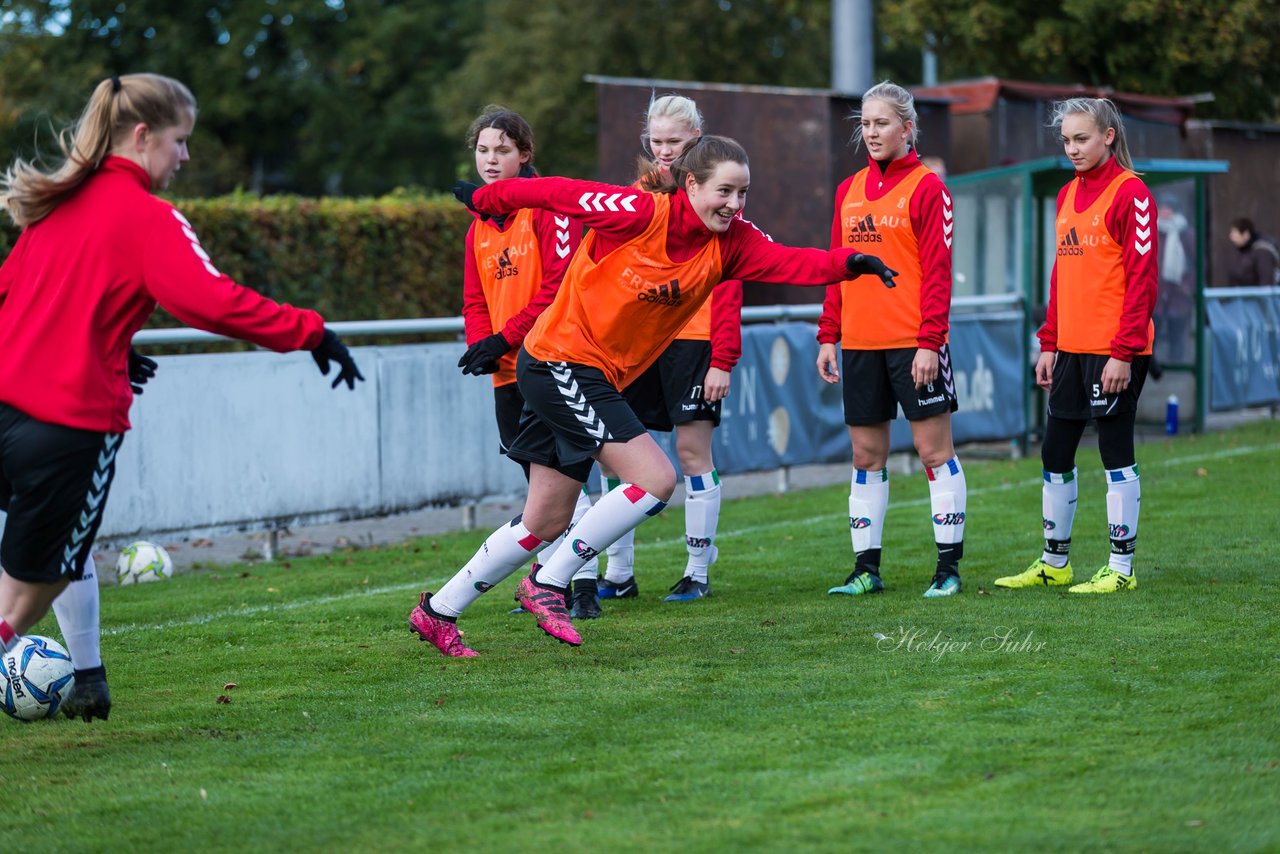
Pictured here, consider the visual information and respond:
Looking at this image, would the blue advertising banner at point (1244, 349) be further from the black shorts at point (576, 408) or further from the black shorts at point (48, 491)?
the black shorts at point (48, 491)

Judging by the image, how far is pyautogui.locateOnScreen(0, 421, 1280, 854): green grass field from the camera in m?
4.12

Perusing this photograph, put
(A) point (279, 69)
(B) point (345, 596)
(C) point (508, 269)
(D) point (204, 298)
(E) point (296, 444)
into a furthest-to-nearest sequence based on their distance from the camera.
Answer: (A) point (279, 69), (E) point (296, 444), (B) point (345, 596), (C) point (508, 269), (D) point (204, 298)

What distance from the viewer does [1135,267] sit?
7094 mm

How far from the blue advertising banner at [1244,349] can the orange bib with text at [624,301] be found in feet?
38.7

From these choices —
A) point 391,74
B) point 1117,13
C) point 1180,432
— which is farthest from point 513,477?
point 391,74

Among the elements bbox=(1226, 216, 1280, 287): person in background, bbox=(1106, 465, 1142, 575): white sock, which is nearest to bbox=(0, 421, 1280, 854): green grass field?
bbox=(1106, 465, 1142, 575): white sock

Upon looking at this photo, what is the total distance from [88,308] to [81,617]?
116cm

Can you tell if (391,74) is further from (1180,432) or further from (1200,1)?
(1180,432)

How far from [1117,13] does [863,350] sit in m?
17.0

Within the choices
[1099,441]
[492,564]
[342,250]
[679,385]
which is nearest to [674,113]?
[679,385]

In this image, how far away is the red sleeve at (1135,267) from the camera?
7.07m

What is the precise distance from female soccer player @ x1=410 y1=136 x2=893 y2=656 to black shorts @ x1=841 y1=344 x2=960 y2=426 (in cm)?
132

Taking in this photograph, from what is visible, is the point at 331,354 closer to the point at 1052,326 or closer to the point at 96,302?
A: the point at 96,302

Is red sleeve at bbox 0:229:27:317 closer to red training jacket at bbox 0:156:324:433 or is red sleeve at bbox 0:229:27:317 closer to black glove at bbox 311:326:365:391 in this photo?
red training jacket at bbox 0:156:324:433
